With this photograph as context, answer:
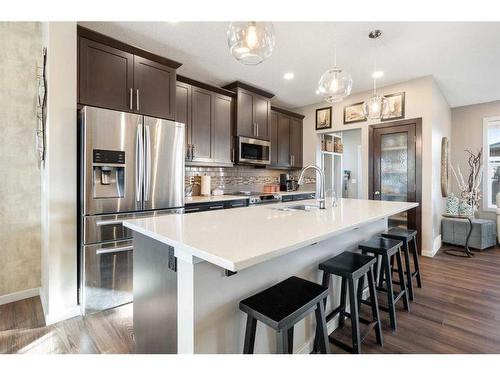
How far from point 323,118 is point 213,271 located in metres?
4.48

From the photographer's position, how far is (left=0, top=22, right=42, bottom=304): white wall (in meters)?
2.40

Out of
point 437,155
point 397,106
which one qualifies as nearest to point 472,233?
point 437,155

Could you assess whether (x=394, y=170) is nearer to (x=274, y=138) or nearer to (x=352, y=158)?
(x=274, y=138)

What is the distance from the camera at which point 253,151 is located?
4270mm

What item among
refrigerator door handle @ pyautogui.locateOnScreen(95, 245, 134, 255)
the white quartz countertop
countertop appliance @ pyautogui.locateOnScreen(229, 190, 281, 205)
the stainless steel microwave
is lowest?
refrigerator door handle @ pyautogui.locateOnScreen(95, 245, 134, 255)

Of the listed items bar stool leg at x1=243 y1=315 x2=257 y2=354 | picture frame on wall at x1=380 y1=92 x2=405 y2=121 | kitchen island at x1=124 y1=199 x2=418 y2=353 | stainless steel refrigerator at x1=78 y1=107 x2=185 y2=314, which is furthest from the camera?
picture frame on wall at x1=380 y1=92 x2=405 y2=121

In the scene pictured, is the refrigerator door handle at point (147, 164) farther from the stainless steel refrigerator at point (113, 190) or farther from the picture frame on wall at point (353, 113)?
the picture frame on wall at point (353, 113)

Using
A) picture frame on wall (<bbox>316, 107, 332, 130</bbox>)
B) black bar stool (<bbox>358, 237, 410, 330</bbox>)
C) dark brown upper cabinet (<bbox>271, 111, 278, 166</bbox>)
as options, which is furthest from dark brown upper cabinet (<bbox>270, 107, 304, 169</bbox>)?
black bar stool (<bbox>358, 237, 410, 330</bbox>)

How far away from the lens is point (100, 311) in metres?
2.25

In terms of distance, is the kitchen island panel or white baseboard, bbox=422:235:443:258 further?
white baseboard, bbox=422:235:443:258

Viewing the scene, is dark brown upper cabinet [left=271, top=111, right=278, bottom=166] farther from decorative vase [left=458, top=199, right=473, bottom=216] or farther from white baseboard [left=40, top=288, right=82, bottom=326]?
white baseboard [left=40, top=288, right=82, bottom=326]

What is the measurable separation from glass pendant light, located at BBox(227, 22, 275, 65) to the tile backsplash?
250 cm

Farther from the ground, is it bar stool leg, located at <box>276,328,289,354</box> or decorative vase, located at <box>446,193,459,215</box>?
decorative vase, located at <box>446,193,459,215</box>

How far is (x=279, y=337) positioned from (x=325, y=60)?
10.5 ft
